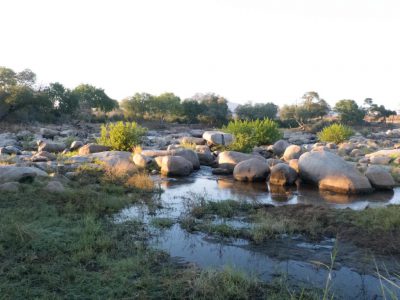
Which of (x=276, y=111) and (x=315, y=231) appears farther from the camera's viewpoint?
(x=276, y=111)

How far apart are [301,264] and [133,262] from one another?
8.12ft

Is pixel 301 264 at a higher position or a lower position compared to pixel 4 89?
lower

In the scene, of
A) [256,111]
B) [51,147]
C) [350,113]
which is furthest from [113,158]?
[350,113]

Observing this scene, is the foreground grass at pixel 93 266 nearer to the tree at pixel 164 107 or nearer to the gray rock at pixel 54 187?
the gray rock at pixel 54 187

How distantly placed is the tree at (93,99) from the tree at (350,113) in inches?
1285

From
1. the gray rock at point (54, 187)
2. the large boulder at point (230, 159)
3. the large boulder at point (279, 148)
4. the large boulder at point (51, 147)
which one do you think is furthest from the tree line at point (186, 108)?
the gray rock at point (54, 187)

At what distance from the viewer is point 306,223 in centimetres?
757

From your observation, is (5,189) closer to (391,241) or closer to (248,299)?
(248,299)

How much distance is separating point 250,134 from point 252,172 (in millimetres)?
7881

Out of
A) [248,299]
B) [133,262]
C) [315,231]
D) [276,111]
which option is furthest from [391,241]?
[276,111]

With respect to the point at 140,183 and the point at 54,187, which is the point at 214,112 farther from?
the point at 54,187

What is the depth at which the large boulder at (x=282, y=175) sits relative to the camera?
12781mm

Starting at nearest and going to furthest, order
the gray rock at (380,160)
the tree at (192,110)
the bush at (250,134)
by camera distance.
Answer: the gray rock at (380,160) < the bush at (250,134) < the tree at (192,110)

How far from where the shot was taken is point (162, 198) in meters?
10.2
